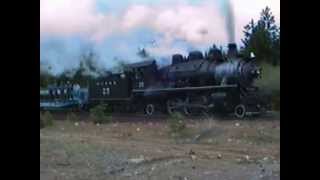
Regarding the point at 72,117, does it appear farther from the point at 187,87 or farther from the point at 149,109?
the point at 187,87

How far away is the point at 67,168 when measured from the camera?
312cm

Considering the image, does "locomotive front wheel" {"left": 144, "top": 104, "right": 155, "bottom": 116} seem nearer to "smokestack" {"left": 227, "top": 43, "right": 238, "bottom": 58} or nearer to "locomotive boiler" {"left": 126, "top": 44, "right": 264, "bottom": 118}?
"locomotive boiler" {"left": 126, "top": 44, "right": 264, "bottom": 118}

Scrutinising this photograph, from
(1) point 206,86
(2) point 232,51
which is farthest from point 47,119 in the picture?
(2) point 232,51

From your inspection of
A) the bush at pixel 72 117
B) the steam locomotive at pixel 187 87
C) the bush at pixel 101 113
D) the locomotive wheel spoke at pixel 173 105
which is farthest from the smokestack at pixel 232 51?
the bush at pixel 72 117

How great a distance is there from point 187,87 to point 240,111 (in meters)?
0.42

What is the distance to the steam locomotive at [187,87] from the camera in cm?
359

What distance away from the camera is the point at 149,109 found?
375 centimetres

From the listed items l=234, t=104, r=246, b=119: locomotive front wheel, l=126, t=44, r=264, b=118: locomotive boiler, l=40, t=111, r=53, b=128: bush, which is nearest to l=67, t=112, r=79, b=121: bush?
l=40, t=111, r=53, b=128: bush
